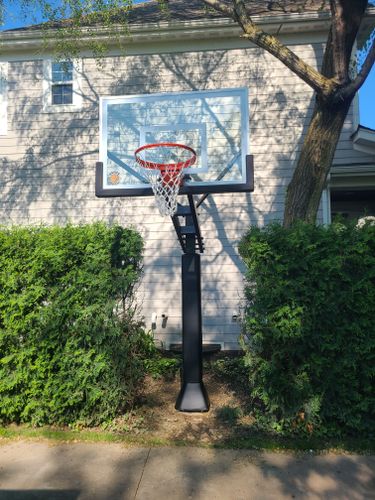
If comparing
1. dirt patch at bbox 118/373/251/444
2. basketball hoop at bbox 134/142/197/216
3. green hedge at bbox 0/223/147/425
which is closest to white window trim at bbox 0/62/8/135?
green hedge at bbox 0/223/147/425

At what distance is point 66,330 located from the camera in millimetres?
4887

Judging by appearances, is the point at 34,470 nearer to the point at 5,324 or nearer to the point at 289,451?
the point at 5,324

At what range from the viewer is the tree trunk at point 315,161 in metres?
5.92

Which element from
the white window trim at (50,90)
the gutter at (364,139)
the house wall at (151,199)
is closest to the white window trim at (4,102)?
the house wall at (151,199)

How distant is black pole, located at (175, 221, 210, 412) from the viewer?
5215 millimetres

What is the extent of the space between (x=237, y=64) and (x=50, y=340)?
6505 mm

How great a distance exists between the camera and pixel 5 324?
4.94 metres

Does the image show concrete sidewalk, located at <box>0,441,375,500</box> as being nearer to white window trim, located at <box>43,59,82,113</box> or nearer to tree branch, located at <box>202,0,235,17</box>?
tree branch, located at <box>202,0,235,17</box>

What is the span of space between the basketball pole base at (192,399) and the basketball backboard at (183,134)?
248 centimetres

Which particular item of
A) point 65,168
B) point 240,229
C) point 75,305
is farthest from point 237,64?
point 75,305

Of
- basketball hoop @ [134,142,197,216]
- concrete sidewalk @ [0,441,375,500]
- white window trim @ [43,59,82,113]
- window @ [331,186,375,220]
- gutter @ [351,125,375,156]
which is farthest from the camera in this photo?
window @ [331,186,375,220]

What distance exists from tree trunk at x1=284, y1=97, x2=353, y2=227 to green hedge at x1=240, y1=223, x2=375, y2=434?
1.40 metres

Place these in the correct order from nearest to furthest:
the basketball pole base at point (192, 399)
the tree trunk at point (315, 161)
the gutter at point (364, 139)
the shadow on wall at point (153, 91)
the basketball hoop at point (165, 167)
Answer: the basketball hoop at point (165, 167) < the basketball pole base at point (192, 399) < the tree trunk at point (315, 161) < the gutter at point (364, 139) < the shadow on wall at point (153, 91)

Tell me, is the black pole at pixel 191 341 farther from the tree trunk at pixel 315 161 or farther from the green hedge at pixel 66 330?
the tree trunk at pixel 315 161
